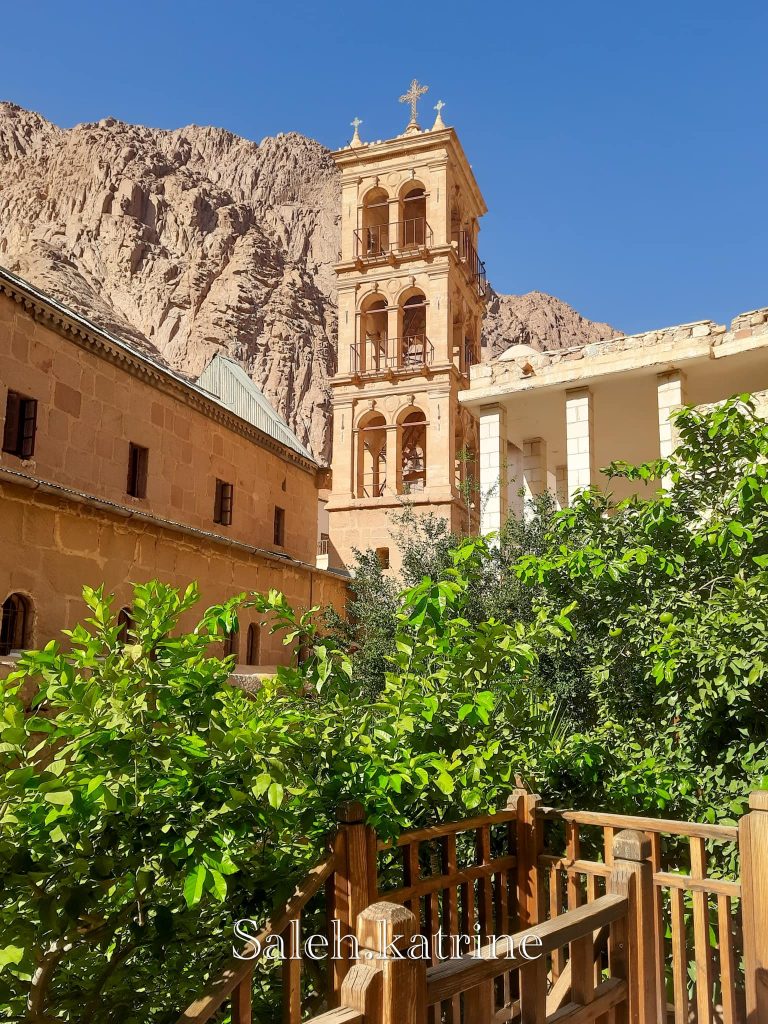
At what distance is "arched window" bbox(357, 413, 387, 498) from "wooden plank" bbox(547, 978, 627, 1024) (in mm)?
21377

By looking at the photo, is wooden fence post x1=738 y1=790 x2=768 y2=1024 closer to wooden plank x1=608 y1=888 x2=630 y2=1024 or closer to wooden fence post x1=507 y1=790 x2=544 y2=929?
wooden plank x1=608 y1=888 x2=630 y2=1024

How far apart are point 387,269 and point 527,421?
11726 millimetres

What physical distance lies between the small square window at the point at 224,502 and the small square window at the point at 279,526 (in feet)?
7.22

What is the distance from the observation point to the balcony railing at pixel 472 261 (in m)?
25.4

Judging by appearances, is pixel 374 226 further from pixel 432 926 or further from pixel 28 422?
pixel 432 926

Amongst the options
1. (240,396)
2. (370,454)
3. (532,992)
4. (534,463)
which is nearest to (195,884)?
(532,992)

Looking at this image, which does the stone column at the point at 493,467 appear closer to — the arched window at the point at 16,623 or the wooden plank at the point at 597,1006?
the arched window at the point at 16,623

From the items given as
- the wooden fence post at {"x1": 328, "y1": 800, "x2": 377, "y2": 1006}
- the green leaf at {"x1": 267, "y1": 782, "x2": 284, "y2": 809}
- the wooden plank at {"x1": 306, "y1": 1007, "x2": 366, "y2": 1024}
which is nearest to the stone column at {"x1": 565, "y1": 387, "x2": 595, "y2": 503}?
the wooden fence post at {"x1": 328, "y1": 800, "x2": 377, "y2": 1006}

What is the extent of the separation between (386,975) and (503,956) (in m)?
0.53

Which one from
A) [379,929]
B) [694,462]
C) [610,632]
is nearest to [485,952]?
[379,929]

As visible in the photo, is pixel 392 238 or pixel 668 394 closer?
pixel 668 394

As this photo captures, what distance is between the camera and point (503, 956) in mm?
2008

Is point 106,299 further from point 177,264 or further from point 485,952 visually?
point 485,952

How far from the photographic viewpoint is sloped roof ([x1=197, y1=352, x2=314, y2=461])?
23.6 metres
